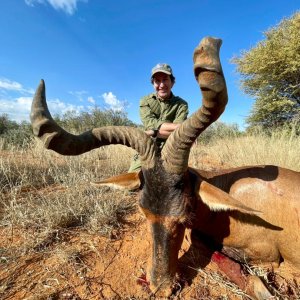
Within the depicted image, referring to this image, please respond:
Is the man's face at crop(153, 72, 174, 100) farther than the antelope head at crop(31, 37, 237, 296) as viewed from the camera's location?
Yes

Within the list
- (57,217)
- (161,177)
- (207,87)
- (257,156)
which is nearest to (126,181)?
(161,177)

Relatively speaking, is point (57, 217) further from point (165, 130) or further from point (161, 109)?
point (161, 109)

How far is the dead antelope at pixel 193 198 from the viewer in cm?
251

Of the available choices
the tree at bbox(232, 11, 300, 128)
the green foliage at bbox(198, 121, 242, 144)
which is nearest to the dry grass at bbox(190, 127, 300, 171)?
the tree at bbox(232, 11, 300, 128)

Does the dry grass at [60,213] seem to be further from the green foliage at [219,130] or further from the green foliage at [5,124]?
the green foliage at [5,124]

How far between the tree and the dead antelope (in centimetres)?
1176

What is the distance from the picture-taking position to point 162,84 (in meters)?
5.70

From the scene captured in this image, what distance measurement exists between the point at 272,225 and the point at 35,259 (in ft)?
8.39

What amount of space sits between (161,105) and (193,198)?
357cm

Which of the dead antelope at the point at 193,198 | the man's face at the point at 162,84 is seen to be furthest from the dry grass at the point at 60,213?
the man's face at the point at 162,84

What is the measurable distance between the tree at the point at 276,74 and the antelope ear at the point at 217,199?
487 inches

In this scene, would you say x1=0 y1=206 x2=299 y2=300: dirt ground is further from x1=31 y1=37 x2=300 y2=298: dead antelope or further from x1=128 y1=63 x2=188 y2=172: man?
x1=128 y1=63 x2=188 y2=172: man

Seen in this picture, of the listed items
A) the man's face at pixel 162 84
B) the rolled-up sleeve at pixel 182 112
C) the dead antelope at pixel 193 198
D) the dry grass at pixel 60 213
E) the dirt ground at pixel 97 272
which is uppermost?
the man's face at pixel 162 84

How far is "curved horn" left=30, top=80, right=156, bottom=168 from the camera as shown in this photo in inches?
95.1
